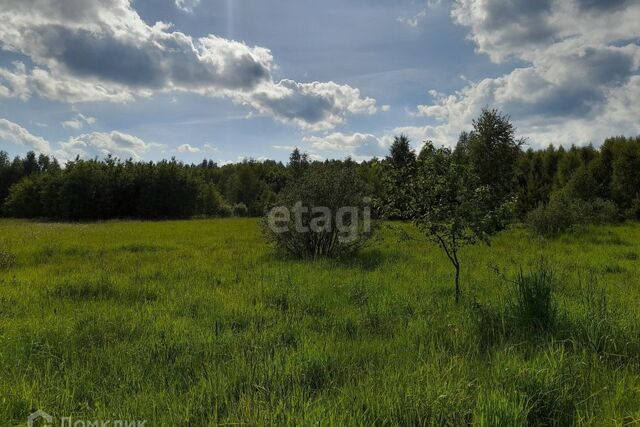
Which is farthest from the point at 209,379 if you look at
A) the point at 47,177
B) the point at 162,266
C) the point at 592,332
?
the point at 47,177

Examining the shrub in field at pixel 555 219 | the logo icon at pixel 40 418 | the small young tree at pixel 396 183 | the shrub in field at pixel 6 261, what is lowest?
the logo icon at pixel 40 418

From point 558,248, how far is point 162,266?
1467 cm

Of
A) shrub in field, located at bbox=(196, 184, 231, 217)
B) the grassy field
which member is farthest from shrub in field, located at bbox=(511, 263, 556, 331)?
shrub in field, located at bbox=(196, 184, 231, 217)

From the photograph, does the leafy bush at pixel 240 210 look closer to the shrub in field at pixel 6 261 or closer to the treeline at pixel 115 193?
the treeline at pixel 115 193

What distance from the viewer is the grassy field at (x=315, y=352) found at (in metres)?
3.57

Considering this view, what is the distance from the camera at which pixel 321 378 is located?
4.31 meters

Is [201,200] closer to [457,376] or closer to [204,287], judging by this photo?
[204,287]

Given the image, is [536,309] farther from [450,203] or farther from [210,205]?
[210,205]

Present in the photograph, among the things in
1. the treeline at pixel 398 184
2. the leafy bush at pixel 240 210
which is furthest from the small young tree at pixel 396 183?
the leafy bush at pixel 240 210

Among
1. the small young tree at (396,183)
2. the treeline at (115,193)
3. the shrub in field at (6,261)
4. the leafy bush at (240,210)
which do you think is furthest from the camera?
the leafy bush at (240,210)

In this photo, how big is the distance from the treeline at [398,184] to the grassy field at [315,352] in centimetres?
260

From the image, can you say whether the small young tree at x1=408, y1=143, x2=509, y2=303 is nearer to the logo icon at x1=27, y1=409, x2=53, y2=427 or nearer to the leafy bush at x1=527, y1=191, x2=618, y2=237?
the logo icon at x1=27, y1=409, x2=53, y2=427

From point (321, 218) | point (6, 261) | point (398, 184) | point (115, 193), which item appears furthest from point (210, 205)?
point (398, 184)

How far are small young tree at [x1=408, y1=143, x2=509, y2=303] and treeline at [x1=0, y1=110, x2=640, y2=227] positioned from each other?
312mm
